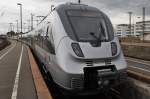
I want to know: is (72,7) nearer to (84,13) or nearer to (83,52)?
(84,13)

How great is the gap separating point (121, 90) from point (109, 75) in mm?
1811

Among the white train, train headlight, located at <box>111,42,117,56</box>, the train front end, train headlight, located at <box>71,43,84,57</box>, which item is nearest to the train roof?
the white train

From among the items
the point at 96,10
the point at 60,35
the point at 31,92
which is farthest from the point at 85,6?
the point at 31,92

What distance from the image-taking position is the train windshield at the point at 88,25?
889cm

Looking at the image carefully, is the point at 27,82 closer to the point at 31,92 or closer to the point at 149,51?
the point at 31,92

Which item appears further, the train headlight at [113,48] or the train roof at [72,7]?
the train roof at [72,7]

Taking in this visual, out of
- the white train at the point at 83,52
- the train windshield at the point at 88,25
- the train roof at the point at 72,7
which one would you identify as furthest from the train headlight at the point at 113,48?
the train roof at the point at 72,7

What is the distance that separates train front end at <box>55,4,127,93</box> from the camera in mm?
8070

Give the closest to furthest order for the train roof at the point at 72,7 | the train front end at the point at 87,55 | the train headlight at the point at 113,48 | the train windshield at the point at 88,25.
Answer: the train front end at the point at 87,55 → the train headlight at the point at 113,48 → the train windshield at the point at 88,25 → the train roof at the point at 72,7

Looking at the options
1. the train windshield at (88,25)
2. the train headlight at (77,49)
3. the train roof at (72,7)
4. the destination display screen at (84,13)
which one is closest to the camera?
the train headlight at (77,49)

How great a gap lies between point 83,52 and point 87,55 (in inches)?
5.4

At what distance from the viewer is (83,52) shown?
8.25 metres

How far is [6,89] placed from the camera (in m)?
9.51

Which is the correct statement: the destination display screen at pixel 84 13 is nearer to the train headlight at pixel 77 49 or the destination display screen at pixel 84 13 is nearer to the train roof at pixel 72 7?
the train roof at pixel 72 7
